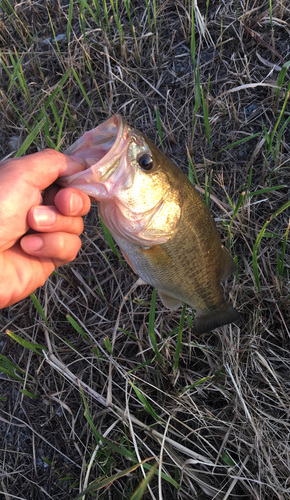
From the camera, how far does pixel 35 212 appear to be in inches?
65.8

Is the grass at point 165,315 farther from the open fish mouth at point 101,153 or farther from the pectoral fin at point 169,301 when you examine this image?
the open fish mouth at point 101,153

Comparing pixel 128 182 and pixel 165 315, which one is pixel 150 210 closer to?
pixel 128 182

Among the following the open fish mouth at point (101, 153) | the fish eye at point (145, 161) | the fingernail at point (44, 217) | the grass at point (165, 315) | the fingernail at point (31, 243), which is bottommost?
the grass at point (165, 315)

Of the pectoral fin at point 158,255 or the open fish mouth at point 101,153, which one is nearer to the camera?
the open fish mouth at point 101,153

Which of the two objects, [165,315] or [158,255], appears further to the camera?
[165,315]

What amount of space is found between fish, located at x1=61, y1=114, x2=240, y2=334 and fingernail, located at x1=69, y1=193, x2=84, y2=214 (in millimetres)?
57

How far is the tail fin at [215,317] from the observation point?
2.02 m

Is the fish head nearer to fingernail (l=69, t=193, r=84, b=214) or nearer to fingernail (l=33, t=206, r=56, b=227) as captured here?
fingernail (l=69, t=193, r=84, b=214)

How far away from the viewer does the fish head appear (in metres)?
1.54

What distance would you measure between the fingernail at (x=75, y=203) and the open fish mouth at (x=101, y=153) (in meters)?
0.06

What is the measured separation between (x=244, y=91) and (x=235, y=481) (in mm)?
2854

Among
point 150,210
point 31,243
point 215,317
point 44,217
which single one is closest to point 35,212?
point 44,217

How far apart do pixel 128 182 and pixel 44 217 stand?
0.44m

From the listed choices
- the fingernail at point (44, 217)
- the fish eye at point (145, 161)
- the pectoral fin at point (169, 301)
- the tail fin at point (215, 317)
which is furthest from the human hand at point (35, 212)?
the tail fin at point (215, 317)
